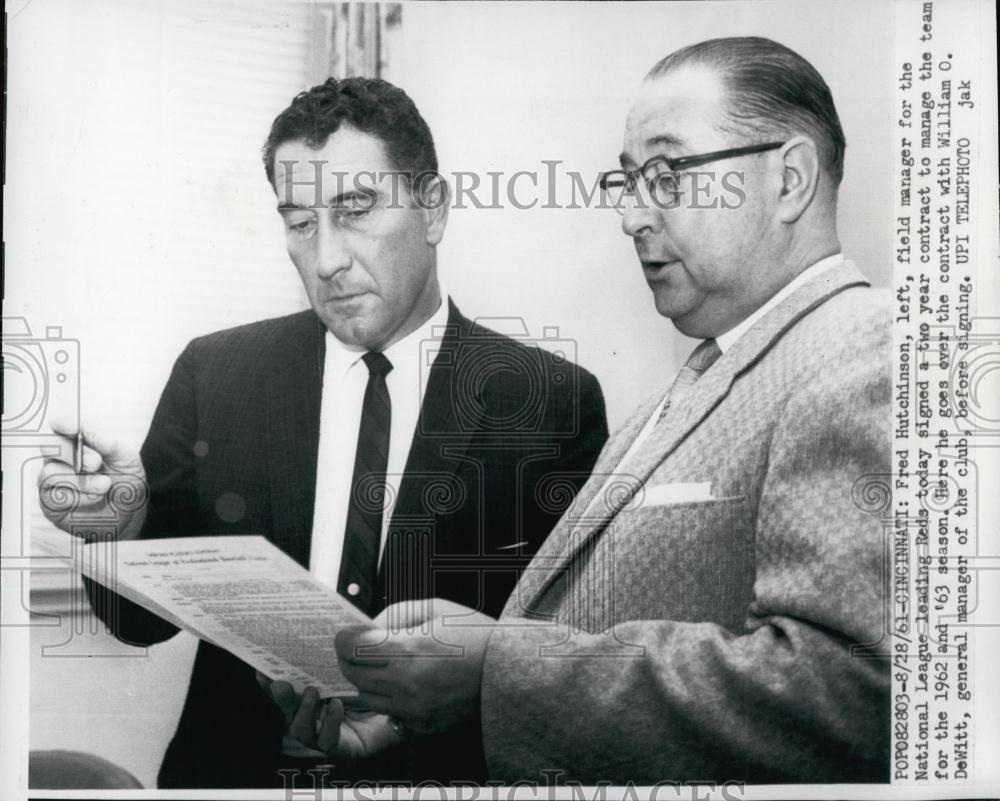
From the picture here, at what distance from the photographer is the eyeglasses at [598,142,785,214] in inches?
91.2

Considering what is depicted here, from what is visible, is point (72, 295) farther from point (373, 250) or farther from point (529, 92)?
point (529, 92)

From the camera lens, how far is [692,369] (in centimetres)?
236

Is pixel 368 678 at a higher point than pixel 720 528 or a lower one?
lower

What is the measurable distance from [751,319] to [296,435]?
94cm

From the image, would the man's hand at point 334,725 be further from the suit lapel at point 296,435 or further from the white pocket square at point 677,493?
the white pocket square at point 677,493

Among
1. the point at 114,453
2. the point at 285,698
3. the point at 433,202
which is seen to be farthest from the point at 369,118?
the point at 285,698

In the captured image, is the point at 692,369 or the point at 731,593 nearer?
the point at 731,593

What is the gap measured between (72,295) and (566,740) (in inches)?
52.9

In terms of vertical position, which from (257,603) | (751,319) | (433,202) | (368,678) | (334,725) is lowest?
(334,725)

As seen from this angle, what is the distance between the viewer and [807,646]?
7.20 ft

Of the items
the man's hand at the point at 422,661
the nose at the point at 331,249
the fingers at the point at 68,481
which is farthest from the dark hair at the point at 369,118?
the man's hand at the point at 422,661

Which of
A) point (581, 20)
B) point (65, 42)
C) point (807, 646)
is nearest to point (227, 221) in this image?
point (65, 42)

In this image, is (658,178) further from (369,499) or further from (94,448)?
(94,448)

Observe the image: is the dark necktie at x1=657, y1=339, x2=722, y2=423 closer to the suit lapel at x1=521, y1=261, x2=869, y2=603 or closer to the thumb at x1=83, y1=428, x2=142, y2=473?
the suit lapel at x1=521, y1=261, x2=869, y2=603
